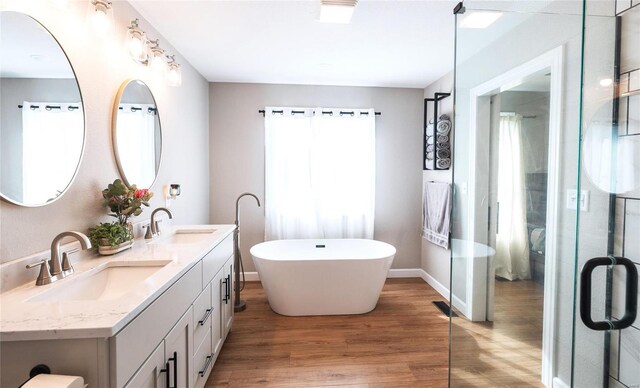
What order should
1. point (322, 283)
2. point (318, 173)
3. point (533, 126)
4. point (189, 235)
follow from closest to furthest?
point (533, 126) < point (189, 235) < point (322, 283) < point (318, 173)

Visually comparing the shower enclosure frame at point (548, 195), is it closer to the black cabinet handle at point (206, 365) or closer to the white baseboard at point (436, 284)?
the white baseboard at point (436, 284)

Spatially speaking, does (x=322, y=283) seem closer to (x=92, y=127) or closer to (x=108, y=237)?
(x=108, y=237)

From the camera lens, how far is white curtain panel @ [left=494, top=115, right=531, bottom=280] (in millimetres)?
1873

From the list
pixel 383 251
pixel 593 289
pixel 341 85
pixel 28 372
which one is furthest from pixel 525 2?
pixel 28 372

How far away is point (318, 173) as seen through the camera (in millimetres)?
3613

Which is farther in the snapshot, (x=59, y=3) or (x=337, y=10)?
(x=337, y=10)

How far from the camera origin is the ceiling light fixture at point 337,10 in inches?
72.4

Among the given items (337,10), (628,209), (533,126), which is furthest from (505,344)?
(337,10)

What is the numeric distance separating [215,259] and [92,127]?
3.43 feet

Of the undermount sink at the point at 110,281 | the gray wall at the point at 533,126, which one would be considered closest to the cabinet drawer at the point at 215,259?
the undermount sink at the point at 110,281

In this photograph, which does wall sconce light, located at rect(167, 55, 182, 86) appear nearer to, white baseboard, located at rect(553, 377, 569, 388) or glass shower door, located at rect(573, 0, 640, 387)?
glass shower door, located at rect(573, 0, 640, 387)

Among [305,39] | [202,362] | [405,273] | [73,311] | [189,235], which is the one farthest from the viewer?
[405,273]

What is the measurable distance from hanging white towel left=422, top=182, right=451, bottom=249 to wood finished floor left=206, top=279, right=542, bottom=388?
901 mm

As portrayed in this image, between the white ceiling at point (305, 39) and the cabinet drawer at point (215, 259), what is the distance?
5.39 feet
